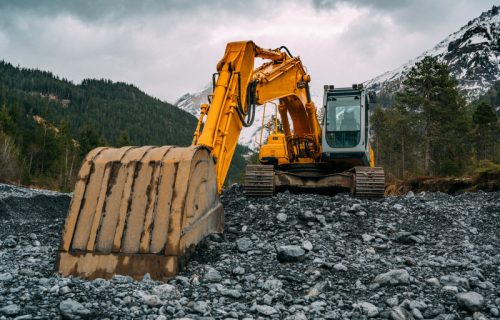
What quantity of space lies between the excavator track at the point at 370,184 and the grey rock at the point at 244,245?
3965 mm

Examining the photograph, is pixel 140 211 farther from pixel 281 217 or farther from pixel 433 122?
pixel 433 122

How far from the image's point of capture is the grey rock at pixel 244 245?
16.4 ft

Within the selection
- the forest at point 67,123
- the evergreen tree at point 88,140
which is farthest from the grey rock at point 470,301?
the evergreen tree at point 88,140

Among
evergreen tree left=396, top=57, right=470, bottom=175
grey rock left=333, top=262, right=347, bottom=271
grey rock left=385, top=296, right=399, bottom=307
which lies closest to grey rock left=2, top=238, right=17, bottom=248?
grey rock left=333, top=262, right=347, bottom=271

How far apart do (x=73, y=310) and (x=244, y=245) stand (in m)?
2.40

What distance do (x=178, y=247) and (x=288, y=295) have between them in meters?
1.15

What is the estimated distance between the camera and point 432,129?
37281 mm

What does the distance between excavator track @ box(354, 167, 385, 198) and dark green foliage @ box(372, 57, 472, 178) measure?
90.8 feet

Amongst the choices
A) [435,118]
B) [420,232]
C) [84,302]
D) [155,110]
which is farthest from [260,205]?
[155,110]

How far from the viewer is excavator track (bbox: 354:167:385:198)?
8445 mm

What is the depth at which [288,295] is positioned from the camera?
3699 mm

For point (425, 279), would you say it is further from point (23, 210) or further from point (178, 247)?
point (23, 210)

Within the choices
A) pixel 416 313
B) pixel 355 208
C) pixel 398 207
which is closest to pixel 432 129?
pixel 398 207

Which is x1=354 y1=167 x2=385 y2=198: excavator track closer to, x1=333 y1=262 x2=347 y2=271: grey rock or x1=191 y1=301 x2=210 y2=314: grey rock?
x1=333 y1=262 x2=347 y2=271: grey rock
